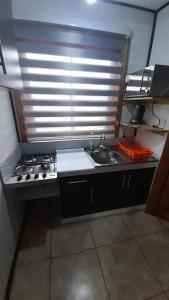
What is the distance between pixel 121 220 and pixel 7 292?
1.35m

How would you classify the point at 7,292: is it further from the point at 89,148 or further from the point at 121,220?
the point at 89,148

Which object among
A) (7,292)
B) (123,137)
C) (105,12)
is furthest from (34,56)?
(7,292)

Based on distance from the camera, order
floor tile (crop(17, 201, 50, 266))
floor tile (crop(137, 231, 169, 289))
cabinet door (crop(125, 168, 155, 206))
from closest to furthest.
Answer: floor tile (crop(137, 231, 169, 289))
floor tile (crop(17, 201, 50, 266))
cabinet door (crop(125, 168, 155, 206))

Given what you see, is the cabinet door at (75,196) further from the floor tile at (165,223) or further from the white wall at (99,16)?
the white wall at (99,16)

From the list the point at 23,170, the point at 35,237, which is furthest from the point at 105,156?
the point at 35,237

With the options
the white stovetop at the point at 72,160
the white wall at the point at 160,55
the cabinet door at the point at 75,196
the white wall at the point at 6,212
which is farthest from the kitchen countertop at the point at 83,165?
the white wall at the point at 6,212

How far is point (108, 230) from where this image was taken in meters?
1.69

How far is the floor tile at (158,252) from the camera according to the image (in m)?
1.29

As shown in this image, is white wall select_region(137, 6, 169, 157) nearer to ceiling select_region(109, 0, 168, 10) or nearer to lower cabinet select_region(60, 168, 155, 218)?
ceiling select_region(109, 0, 168, 10)

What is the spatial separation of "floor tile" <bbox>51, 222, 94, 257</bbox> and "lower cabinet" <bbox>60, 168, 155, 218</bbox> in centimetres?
15

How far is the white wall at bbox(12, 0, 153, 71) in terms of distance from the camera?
135 cm

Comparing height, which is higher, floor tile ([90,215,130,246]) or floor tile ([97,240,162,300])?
floor tile ([90,215,130,246])

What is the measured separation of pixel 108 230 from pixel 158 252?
557 mm

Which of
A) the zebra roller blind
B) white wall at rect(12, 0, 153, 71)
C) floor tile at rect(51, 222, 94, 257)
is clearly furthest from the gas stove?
white wall at rect(12, 0, 153, 71)
